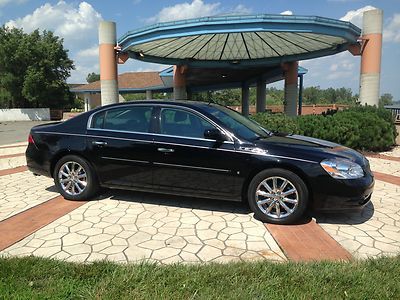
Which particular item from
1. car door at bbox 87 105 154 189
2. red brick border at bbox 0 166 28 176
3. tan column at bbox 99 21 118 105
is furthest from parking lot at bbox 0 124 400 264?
tan column at bbox 99 21 118 105

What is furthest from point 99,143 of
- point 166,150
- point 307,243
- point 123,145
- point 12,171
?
point 12,171

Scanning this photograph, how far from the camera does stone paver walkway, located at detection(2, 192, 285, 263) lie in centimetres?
362

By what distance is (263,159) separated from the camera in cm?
444

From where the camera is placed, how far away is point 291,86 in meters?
22.2

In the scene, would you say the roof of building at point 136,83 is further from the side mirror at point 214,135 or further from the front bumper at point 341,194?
the front bumper at point 341,194

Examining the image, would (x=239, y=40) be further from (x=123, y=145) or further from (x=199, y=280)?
(x=199, y=280)

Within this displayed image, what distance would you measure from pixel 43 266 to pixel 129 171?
2061 millimetres

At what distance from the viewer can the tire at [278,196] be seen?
4.33 metres

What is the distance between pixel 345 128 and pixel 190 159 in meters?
6.55

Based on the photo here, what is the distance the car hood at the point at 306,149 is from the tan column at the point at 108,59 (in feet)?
49.1

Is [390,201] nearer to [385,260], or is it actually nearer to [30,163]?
[385,260]

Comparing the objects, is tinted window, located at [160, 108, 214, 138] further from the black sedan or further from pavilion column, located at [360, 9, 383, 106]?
pavilion column, located at [360, 9, 383, 106]

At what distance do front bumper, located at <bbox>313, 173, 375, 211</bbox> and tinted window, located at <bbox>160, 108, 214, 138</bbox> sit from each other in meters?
1.66

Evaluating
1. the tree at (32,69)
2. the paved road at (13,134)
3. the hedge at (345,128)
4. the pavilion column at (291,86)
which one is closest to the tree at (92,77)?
the tree at (32,69)
